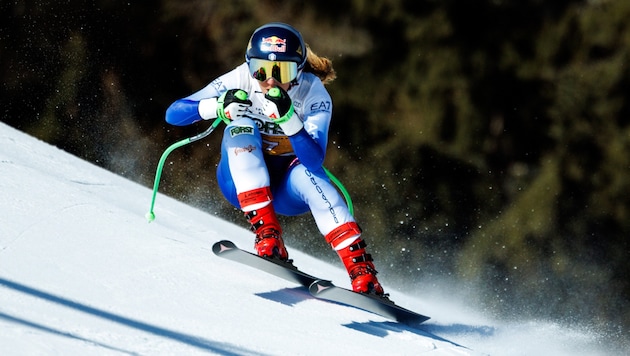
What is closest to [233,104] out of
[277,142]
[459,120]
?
[277,142]

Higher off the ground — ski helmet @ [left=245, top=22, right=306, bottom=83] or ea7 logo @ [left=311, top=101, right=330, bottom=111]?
ski helmet @ [left=245, top=22, right=306, bottom=83]

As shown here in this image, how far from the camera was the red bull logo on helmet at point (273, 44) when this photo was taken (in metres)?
3.37

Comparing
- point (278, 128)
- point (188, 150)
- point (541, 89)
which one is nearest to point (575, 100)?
point (541, 89)

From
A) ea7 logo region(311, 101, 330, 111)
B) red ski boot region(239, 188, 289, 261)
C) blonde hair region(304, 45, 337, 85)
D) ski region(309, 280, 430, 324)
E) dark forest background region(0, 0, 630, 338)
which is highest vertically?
dark forest background region(0, 0, 630, 338)

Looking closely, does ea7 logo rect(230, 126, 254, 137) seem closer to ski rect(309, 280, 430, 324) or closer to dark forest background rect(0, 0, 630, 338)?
ski rect(309, 280, 430, 324)

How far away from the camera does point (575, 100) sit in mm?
10367

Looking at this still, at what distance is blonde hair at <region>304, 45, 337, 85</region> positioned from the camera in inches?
143

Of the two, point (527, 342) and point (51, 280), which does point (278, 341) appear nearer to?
point (51, 280)

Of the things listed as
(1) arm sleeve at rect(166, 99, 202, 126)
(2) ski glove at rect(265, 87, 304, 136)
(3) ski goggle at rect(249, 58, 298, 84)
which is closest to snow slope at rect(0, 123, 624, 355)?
(1) arm sleeve at rect(166, 99, 202, 126)

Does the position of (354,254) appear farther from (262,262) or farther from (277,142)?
(277,142)

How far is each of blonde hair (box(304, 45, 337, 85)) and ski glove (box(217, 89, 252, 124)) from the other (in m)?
0.41

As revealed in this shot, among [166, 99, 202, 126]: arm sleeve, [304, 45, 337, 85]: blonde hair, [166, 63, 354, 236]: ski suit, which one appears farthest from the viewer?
[304, 45, 337, 85]: blonde hair

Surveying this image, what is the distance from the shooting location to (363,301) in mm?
3205

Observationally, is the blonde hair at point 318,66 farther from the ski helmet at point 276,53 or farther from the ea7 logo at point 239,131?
the ea7 logo at point 239,131
